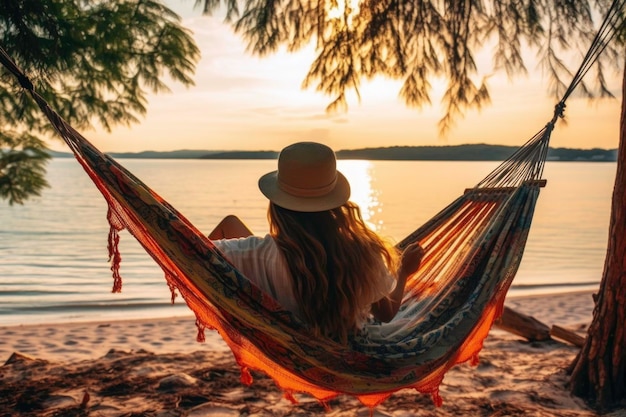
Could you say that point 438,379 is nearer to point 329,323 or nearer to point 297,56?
point 329,323

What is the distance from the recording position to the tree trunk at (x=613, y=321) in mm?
A: 2549

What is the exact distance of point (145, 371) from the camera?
124 inches

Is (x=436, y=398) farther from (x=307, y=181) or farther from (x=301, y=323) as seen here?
(x=307, y=181)

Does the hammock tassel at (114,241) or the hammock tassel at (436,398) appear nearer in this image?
the hammock tassel at (114,241)

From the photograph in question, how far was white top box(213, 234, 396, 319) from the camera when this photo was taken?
1637mm

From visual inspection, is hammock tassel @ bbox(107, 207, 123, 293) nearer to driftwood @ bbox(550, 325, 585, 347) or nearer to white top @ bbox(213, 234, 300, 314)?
white top @ bbox(213, 234, 300, 314)

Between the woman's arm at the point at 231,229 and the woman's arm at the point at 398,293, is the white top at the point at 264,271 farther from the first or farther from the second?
the woman's arm at the point at 231,229

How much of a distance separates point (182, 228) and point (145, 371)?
5.61 ft

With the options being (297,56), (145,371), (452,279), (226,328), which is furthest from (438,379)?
(297,56)

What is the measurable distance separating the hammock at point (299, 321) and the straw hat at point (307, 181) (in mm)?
231

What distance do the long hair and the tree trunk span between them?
54.1 inches

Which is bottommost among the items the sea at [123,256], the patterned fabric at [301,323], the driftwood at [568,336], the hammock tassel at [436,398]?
the sea at [123,256]

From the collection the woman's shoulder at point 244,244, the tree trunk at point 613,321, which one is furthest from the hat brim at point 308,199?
the tree trunk at point 613,321

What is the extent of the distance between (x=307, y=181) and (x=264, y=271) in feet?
0.87
